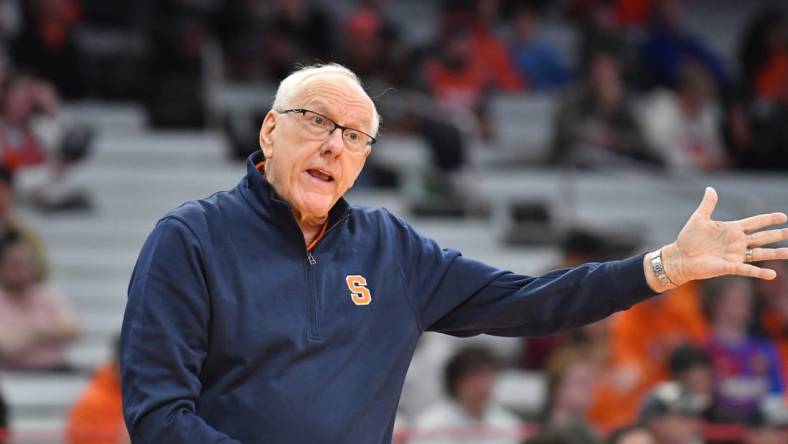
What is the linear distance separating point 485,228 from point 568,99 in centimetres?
108

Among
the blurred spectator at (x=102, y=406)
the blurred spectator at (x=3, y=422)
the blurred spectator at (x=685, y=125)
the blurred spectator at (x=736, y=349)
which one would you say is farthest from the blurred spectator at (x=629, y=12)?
the blurred spectator at (x=3, y=422)

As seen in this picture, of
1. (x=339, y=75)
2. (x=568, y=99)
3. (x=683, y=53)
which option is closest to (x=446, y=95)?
(x=568, y=99)

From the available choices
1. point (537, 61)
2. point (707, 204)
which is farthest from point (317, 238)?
point (537, 61)

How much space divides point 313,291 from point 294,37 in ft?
26.4

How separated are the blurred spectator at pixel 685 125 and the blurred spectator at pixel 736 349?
9.30 ft

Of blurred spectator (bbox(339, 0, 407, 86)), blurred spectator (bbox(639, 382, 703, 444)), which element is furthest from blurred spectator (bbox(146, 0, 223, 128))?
blurred spectator (bbox(639, 382, 703, 444))

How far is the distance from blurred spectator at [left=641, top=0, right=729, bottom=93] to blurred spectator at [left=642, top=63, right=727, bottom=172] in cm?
83

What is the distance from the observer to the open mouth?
3098 mm

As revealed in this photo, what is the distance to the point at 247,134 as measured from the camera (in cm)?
979

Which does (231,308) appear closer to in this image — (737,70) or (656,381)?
(656,381)

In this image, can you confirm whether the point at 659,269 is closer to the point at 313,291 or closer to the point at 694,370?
the point at 313,291

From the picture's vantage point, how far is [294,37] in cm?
1092

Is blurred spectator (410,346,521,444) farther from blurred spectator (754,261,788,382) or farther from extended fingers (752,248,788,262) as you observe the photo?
extended fingers (752,248,788,262)

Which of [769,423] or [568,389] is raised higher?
[769,423]
